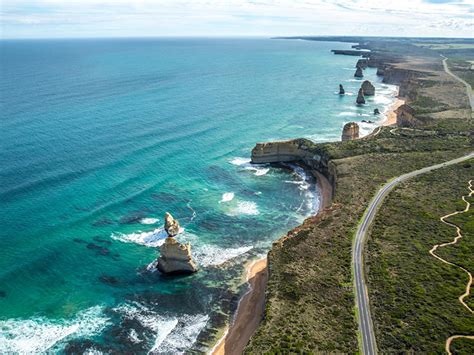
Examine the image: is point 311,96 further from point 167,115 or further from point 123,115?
point 123,115

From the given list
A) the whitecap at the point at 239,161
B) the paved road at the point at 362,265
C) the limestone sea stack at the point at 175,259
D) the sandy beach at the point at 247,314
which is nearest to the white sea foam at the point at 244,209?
the sandy beach at the point at 247,314

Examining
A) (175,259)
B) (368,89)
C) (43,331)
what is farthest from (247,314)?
(368,89)

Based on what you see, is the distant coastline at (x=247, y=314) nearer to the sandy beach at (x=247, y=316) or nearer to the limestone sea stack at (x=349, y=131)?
the sandy beach at (x=247, y=316)

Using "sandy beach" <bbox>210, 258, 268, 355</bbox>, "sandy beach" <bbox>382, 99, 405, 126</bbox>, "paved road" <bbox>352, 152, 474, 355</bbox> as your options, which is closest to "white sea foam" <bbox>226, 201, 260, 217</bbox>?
"sandy beach" <bbox>210, 258, 268, 355</bbox>

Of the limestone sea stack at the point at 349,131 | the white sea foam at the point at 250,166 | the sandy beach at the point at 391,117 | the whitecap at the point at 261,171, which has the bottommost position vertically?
the whitecap at the point at 261,171

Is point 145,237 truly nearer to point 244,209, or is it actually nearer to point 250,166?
point 244,209

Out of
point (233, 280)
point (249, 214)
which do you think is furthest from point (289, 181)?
point (233, 280)
